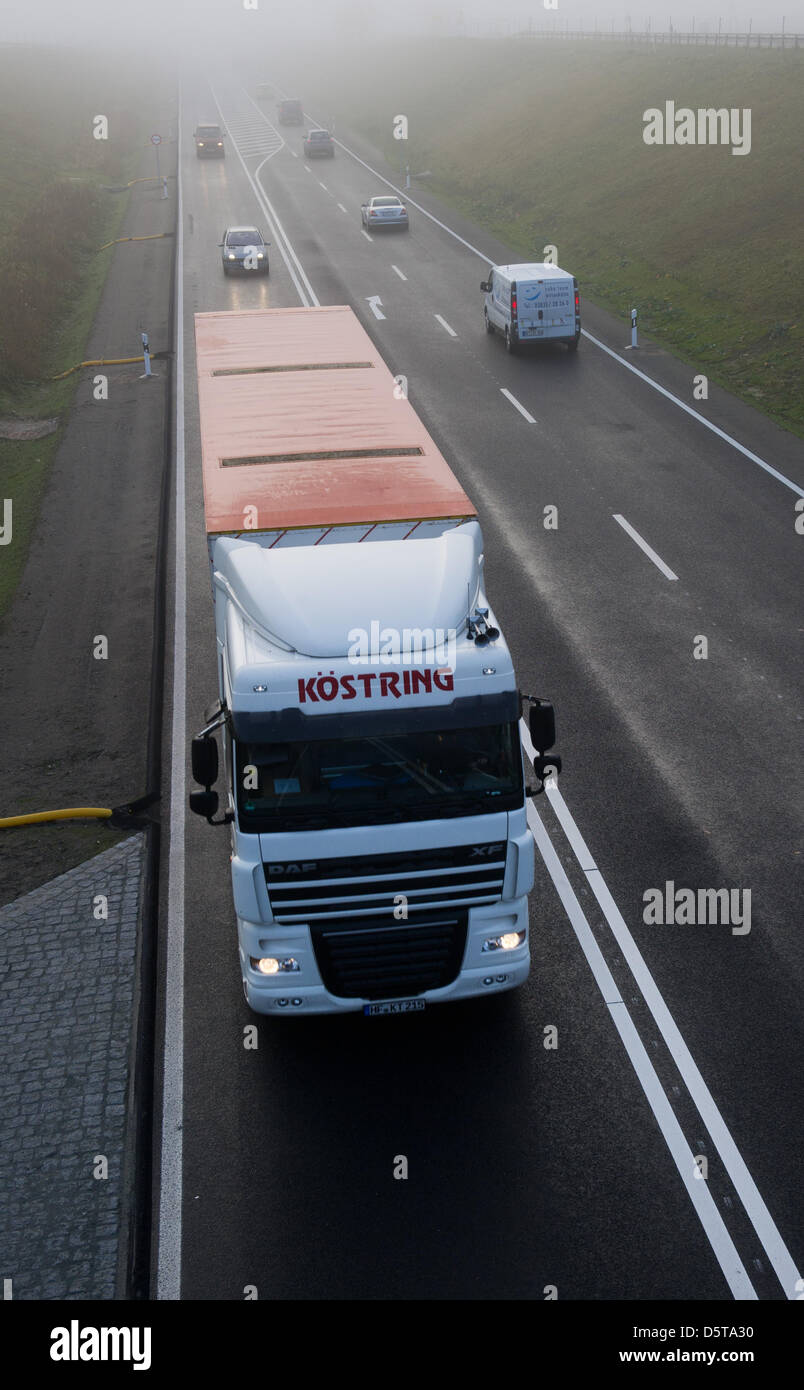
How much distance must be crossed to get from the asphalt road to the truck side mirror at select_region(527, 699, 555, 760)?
7.55 ft

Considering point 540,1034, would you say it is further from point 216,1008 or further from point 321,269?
point 321,269

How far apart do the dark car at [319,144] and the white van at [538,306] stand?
38.5m

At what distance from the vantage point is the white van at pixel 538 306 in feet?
91.8

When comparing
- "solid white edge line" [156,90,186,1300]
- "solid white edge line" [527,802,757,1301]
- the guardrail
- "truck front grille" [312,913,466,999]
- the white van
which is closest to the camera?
"solid white edge line" [527,802,757,1301]

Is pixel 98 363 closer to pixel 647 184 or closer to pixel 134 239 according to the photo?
pixel 134 239

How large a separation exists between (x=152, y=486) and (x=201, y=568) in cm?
402

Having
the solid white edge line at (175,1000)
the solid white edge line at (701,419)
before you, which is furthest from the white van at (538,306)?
the solid white edge line at (175,1000)

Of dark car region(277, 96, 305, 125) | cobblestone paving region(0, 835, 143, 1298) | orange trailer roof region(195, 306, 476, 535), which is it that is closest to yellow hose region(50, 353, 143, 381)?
orange trailer roof region(195, 306, 476, 535)

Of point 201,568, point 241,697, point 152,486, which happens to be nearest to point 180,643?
point 201,568

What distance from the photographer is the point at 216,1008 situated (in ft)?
31.4

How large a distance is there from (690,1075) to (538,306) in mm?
23027

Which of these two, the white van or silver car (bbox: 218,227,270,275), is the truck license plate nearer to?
the white van

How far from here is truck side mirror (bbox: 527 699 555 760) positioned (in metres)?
8.58

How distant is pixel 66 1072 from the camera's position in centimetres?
880
